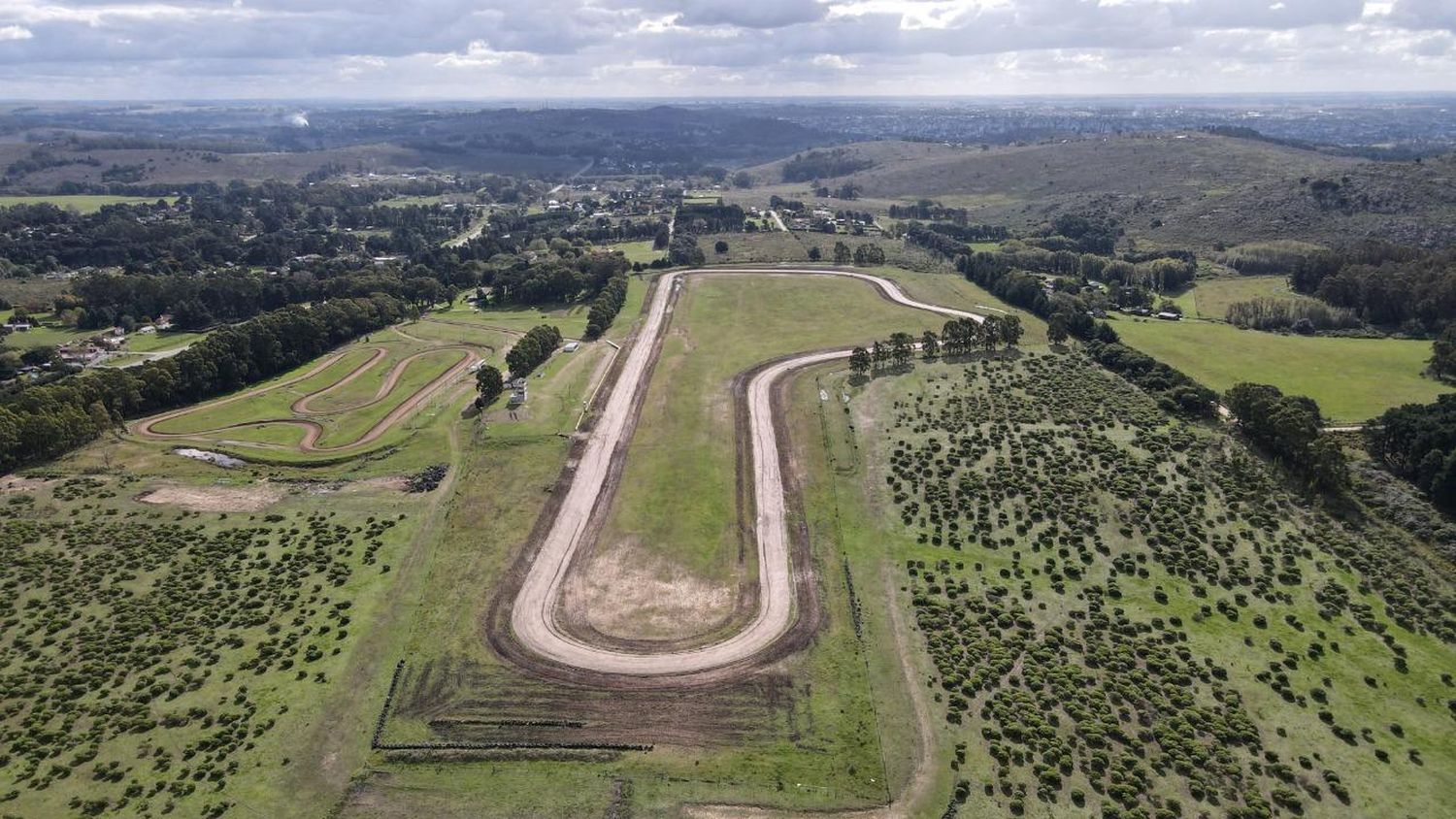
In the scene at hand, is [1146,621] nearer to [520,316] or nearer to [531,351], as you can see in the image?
[531,351]

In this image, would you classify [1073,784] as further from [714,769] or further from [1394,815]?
[714,769]

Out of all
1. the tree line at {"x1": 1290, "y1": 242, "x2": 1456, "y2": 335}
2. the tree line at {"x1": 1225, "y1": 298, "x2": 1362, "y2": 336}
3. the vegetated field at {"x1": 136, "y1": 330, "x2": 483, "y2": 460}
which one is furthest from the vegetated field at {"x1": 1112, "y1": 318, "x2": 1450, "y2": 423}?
the vegetated field at {"x1": 136, "y1": 330, "x2": 483, "y2": 460}

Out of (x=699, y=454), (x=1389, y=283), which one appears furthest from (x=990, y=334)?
(x=1389, y=283)

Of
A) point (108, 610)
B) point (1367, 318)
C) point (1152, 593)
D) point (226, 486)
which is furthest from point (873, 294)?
point (108, 610)

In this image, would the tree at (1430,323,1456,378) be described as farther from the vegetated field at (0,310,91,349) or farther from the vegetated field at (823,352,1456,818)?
the vegetated field at (0,310,91,349)

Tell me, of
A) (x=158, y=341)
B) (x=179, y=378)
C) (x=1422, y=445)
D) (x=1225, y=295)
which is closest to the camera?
(x=1422, y=445)

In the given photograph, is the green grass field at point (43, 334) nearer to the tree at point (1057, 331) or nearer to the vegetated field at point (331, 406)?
the vegetated field at point (331, 406)
